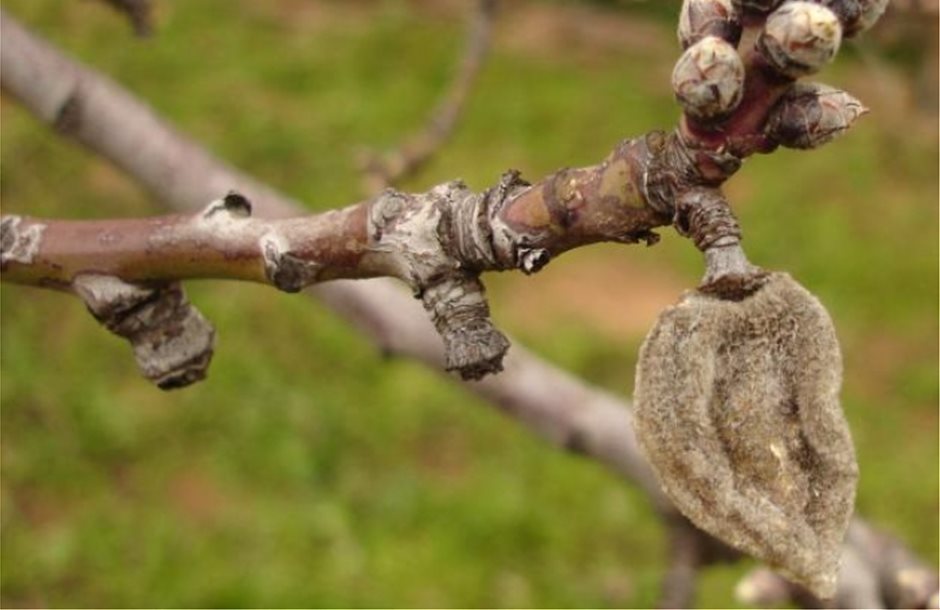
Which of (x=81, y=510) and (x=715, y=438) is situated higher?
(x=715, y=438)

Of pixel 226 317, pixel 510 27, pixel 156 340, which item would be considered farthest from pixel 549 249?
pixel 510 27

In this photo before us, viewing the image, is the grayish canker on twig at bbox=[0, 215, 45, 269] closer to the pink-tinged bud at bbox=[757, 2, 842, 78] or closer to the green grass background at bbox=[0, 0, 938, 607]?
the pink-tinged bud at bbox=[757, 2, 842, 78]

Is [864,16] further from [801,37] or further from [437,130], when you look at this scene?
[437,130]

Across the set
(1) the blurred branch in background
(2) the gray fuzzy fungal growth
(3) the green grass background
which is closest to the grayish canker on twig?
(2) the gray fuzzy fungal growth

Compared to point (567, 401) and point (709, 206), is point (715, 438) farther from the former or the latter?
point (567, 401)

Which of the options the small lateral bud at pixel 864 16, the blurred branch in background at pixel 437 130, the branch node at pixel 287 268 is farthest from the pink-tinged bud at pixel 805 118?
the blurred branch in background at pixel 437 130

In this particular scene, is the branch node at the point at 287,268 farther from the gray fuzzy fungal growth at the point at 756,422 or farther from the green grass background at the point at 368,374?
the green grass background at the point at 368,374

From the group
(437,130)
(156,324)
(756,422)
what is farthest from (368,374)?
(756,422)
